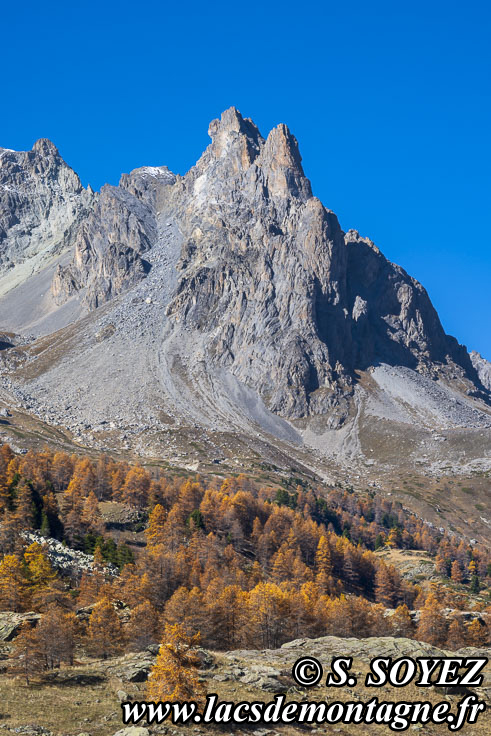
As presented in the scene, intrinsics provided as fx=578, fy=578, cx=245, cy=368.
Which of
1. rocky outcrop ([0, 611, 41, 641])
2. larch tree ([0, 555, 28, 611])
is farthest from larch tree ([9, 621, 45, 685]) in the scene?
larch tree ([0, 555, 28, 611])

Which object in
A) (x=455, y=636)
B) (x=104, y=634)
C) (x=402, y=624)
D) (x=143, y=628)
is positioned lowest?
(x=104, y=634)

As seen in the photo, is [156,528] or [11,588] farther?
[156,528]

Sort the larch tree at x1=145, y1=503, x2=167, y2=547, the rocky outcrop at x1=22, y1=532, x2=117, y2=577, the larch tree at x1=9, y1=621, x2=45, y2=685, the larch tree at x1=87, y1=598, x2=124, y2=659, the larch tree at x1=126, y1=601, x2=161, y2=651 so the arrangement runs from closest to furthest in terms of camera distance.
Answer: the larch tree at x1=9, y1=621, x2=45, y2=685 → the larch tree at x1=87, y1=598, x2=124, y2=659 → the larch tree at x1=126, y1=601, x2=161, y2=651 → the rocky outcrop at x1=22, y1=532, x2=117, y2=577 → the larch tree at x1=145, y1=503, x2=167, y2=547

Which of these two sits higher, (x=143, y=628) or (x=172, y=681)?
(x=172, y=681)

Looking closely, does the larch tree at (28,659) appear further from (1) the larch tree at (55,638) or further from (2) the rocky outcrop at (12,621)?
(2) the rocky outcrop at (12,621)

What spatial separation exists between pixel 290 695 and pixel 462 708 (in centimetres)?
1255

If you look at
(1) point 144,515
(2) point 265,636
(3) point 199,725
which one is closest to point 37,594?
(2) point 265,636

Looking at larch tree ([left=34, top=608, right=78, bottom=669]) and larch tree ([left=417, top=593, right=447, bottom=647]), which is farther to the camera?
larch tree ([left=417, top=593, right=447, bottom=647])

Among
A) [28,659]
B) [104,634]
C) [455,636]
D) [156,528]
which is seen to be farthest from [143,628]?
[156,528]

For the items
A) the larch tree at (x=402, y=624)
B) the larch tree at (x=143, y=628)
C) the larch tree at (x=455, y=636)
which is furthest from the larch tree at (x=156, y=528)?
the larch tree at (x=455, y=636)

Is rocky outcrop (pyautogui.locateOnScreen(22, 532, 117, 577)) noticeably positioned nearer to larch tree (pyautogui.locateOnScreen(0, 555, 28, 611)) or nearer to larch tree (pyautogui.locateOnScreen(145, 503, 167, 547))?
larch tree (pyautogui.locateOnScreen(0, 555, 28, 611))

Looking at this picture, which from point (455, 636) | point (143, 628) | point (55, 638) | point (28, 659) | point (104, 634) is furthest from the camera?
point (455, 636)

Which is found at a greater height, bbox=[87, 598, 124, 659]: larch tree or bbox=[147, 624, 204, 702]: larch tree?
bbox=[147, 624, 204, 702]: larch tree

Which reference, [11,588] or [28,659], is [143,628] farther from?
[28,659]
